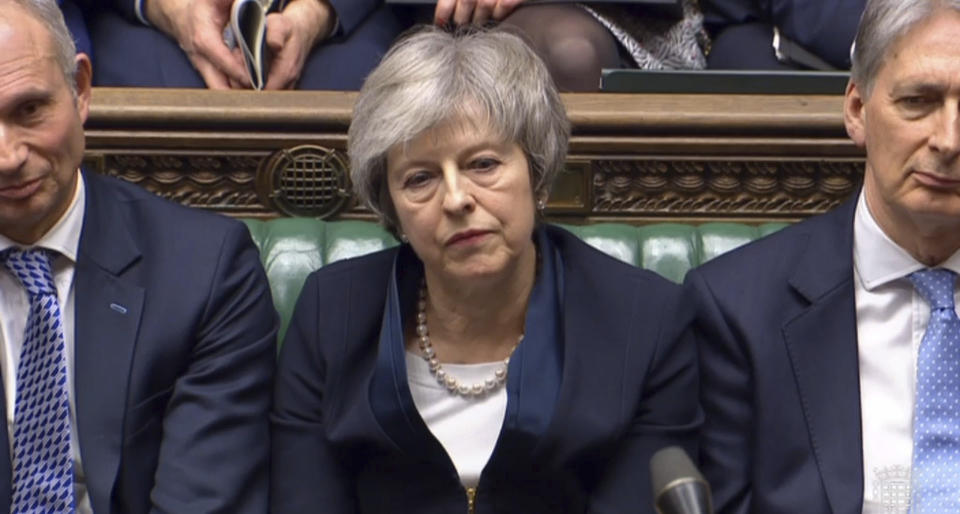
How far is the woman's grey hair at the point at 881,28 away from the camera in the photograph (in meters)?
1.69

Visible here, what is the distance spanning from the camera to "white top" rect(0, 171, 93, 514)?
5.70ft

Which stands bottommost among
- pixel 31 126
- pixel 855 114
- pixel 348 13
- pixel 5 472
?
pixel 5 472

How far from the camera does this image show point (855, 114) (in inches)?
70.7

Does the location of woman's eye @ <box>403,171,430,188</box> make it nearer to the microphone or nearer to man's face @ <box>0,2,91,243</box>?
man's face @ <box>0,2,91,243</box>

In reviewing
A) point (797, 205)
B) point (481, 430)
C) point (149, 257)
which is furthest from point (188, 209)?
point (797, 205)

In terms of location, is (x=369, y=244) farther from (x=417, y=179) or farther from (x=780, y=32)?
(x=780, y=32)

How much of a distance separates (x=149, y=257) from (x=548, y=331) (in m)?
0.45

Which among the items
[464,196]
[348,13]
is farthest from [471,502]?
[348,13]

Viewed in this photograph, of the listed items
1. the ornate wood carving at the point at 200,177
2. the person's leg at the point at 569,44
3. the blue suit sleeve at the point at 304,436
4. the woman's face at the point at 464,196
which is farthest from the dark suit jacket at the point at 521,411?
the person's leg at the point at 569,44

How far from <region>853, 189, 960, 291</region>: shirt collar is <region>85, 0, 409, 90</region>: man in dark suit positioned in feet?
2.84

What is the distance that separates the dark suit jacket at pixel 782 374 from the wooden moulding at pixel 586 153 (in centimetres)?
44

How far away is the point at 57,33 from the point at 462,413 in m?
0.60

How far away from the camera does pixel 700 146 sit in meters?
2.24

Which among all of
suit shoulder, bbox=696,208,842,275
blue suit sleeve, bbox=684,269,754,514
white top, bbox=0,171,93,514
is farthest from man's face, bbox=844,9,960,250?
white top, bbox=0,171,93,514
